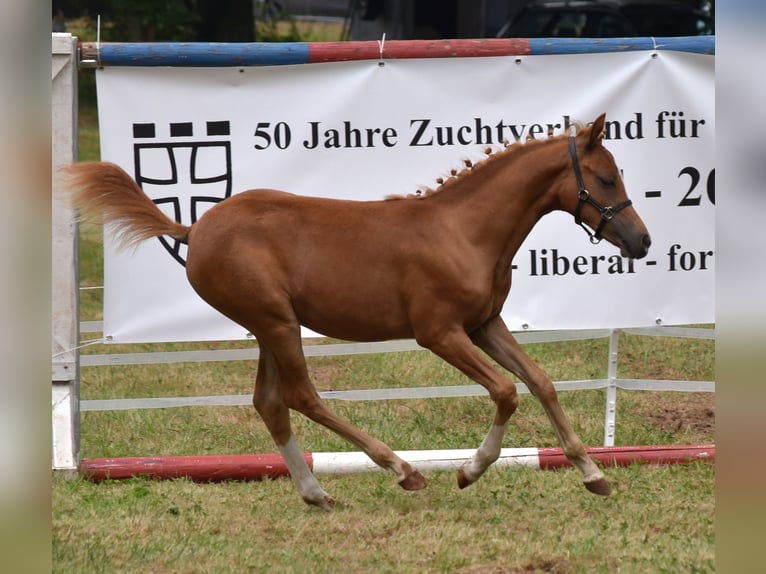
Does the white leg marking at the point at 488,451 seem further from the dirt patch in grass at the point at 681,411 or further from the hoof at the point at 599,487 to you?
the dirt patch in grass at the point at 681,411

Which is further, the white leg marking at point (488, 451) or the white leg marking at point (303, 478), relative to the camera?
the white leg marking at point (303, 478)

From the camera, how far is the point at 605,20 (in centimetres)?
1645

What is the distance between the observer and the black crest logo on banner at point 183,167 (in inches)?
227

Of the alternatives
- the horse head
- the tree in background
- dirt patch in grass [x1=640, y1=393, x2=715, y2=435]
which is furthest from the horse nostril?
the tree in background

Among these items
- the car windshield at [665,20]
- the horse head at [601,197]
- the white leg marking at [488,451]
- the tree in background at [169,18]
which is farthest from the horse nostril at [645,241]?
the car windshield at [665,20]

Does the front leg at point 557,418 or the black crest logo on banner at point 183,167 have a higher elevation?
the black crest logo on banner at point 183,167

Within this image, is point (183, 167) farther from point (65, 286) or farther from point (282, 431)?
point (282, 431)

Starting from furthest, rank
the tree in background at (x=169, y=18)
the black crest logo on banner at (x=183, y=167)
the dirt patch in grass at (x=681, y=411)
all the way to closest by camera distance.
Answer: the tree in background at (x=169, y=18) < the dirt patch in grass at (x=681, y=411) < the black crest logo on banner at (x=183, y=167)

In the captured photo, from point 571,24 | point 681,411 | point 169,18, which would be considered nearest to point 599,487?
point 681,411

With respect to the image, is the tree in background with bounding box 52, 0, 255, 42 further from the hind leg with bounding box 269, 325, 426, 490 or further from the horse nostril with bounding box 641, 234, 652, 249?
the horse nostril with bounding box 641, 234, 652, 249

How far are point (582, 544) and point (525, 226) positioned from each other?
4.76ft

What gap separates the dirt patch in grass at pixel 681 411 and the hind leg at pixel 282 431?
262 centimetres

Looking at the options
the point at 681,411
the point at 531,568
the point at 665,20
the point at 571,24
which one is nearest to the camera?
the point at 531,568

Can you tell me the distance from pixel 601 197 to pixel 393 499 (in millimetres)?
1729
